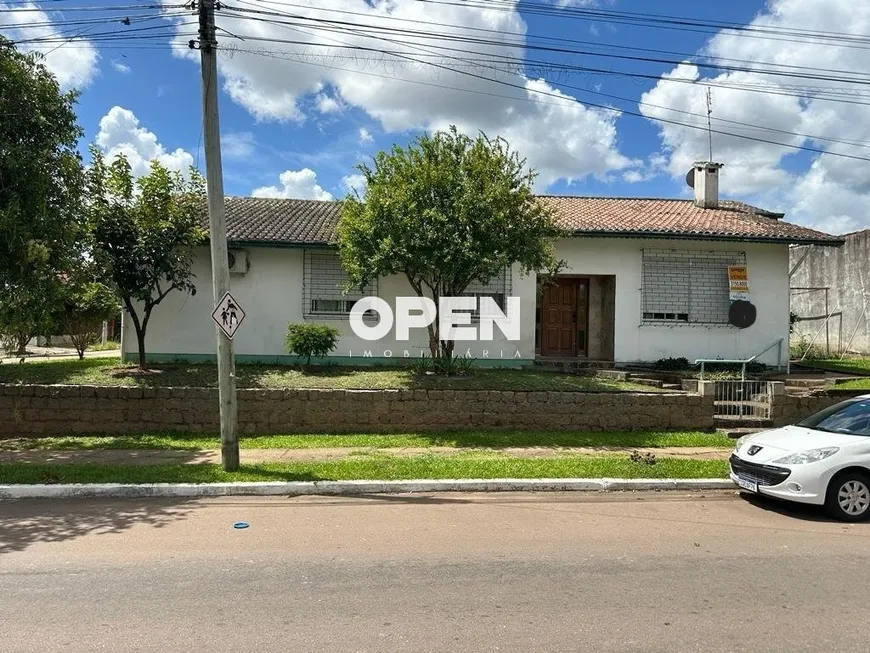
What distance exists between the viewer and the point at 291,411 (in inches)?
410

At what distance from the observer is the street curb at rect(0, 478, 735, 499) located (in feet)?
23.3

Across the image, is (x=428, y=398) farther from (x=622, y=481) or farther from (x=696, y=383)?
(x=696, y=383)

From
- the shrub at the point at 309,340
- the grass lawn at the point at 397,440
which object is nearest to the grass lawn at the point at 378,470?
the grass lawn at the point at 397,440

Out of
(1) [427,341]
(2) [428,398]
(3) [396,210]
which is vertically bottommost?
(2) [428,398]

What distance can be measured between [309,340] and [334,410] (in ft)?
8.50

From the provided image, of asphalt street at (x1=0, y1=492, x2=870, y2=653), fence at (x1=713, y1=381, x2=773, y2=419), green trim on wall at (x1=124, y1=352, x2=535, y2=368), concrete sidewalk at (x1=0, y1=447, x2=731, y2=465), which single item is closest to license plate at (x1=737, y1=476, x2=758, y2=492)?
asphalt street at (x1=0, y1=492, x2=870, y2=653)

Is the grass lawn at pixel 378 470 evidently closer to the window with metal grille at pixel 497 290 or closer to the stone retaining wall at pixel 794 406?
the stone retaining wall at pixel 794 406

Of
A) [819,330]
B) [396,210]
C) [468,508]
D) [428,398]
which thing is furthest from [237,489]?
[819,330]

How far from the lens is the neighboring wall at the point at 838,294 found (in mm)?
18422

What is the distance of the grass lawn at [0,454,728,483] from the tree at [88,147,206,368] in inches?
183

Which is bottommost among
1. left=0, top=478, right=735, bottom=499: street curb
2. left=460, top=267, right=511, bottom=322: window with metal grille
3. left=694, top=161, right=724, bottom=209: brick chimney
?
left=0, top=478, right=735, bottom=499: street curb

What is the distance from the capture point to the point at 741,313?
1477 centimetres

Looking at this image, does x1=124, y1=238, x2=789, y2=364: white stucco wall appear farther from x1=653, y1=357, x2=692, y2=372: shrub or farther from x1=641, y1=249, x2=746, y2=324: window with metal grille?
x1=653, y1=357, x2=692, y2=372: shrub

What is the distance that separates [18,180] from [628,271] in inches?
493
